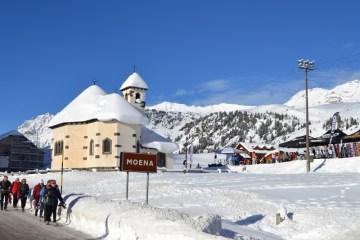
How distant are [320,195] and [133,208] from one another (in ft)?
49.9

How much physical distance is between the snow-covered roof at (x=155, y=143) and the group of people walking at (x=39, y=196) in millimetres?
26762

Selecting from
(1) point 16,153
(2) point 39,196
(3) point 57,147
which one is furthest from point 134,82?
(2) point 39,196

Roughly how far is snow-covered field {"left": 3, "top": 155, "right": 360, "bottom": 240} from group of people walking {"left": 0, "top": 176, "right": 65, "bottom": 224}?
2.35 ft

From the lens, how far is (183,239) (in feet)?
38.5

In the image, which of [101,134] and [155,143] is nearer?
[101,134]

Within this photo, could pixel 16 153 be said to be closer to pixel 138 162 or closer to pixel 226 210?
pixel 226 210

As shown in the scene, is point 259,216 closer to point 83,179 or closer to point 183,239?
point 183,239

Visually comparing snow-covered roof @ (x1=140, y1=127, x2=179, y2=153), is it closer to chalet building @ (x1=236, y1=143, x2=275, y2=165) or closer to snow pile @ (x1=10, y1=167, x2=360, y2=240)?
snow pile @ (x1=10, y1=167, x2=360, y2=240)

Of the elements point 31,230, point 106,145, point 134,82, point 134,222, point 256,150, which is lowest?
point 31,230

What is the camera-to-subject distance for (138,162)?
19.4 m

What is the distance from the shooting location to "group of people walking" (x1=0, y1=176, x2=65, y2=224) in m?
18.0

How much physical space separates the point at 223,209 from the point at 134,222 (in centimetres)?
1017

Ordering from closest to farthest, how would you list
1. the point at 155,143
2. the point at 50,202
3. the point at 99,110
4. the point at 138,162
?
the point at 50,202 < the point at 138,162 < the point at 99,110 < the point at 155,143

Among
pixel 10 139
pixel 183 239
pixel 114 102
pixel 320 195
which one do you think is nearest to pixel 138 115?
pixel 114 102
